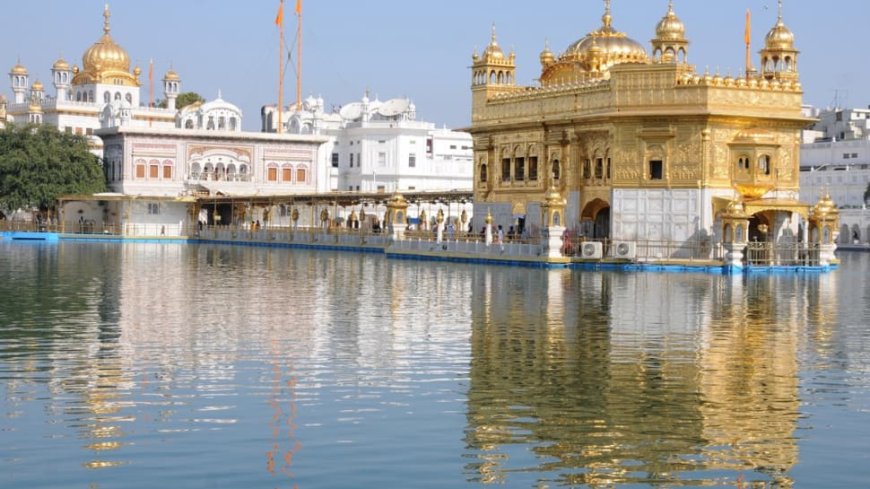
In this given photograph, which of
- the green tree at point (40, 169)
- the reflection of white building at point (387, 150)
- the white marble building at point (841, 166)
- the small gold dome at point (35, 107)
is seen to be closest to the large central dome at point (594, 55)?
the green tree at point (40, 169)

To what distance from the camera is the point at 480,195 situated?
2165 inches

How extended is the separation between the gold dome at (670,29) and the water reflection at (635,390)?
1859cm

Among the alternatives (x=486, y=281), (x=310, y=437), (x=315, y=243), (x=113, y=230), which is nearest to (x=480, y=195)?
(x=315, y=243)

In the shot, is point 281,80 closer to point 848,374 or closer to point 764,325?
point 764,325

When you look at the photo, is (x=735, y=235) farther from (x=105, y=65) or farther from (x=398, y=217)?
(x=105, y=65)

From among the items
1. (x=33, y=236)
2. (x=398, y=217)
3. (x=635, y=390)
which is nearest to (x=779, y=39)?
(x=398, y=217)

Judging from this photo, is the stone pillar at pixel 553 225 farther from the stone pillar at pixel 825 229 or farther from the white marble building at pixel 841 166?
the white marble building at pixel 841 166

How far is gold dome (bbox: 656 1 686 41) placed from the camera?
45438mm

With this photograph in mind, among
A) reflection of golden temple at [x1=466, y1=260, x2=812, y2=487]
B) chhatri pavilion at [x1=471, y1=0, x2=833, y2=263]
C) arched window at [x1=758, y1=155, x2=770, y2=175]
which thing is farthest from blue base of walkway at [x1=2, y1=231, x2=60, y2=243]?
reflection of golden temple at [x1=466, y1=260, x2=812, y2=487]

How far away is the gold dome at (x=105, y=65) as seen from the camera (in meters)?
96.5

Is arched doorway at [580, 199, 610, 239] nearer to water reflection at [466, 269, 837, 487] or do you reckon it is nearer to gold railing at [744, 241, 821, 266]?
gold railing at [744, 241, 821, 266]

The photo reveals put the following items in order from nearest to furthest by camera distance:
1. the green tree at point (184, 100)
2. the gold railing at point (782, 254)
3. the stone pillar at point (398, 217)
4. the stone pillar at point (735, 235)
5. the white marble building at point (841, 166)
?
the stone pillar at point (735, 235) < the gold railing at point (782, 254) < the stone pillar at point (398, 217) < the white marble building at point (841, 166) < the green tree at point (184, 100)

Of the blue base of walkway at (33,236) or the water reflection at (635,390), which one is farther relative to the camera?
the blue base of walkway at (33,236)

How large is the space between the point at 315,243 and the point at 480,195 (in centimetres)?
1192
